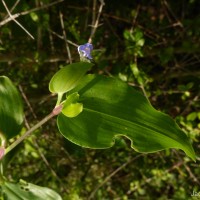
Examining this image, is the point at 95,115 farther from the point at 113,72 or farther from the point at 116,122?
the point at 113,72

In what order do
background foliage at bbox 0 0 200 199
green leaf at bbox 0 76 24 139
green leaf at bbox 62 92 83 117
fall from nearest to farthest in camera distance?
1. green leaf at bbox 62 92 83 117
2. green leaf at bbox 0 76 24 139
3. background foliage at bbox 0 0 200 199

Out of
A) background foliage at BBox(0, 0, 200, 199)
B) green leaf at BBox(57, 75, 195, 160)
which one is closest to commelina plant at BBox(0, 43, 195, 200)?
green leaf at BBox(57, 75, 195, 160)

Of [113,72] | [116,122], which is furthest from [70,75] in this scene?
[113,72]

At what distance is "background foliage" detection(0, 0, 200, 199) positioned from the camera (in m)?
1.72

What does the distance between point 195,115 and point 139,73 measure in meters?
0.29

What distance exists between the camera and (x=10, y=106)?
112cm

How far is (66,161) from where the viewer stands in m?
2.32

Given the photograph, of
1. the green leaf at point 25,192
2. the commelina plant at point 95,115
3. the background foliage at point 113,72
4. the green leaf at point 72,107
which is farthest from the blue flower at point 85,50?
the background foliage at point 113,72

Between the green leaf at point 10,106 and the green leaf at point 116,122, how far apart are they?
191mm

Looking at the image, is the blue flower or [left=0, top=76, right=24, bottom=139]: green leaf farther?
A: [left=0, top=76, right=24, bottom=139]: green leaf

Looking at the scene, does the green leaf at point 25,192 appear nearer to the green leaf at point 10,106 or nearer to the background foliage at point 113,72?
the green leaf at point 10,106

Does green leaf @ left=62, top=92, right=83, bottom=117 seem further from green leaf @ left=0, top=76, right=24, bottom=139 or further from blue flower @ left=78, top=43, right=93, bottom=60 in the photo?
green leaf @ left=0, top=76, right=24, bottom=139

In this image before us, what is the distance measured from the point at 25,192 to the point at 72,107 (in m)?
0.43

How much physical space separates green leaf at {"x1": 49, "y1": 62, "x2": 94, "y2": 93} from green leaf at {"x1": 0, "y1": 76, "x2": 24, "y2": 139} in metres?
0.21
